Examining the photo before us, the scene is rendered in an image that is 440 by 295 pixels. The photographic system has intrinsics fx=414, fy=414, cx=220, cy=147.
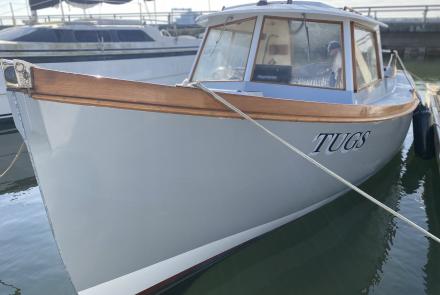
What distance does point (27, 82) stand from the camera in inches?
116

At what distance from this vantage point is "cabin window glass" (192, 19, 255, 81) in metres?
5.29

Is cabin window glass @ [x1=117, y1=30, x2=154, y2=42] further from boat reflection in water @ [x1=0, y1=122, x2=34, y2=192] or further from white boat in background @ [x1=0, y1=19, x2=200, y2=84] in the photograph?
boat reflection in water @ [x1=0, y1=122, x2=34, y2=192]

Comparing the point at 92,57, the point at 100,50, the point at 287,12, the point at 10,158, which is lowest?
the point at 10,158

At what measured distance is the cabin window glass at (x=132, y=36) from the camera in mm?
13961

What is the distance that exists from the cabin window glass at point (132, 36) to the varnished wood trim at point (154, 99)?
1117 centimetres

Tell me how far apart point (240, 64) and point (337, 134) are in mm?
1575

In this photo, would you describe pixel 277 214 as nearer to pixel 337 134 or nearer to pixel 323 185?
pixel 323 185

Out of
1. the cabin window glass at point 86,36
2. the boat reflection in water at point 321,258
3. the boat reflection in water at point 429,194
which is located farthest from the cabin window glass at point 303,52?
the cabin window glass at point 86,36

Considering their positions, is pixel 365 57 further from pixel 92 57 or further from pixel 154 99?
pixel 92 57

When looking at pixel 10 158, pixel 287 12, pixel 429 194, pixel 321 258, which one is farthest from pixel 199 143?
pixel 10 158

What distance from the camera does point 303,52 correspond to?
5.14 meters

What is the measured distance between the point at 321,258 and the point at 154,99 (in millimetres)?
3034

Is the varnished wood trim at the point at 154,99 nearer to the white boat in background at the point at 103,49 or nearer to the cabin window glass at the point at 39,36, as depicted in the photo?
the white boat in background at the point at 103,49

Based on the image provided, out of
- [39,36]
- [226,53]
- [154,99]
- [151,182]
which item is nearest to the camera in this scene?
[154,99]
